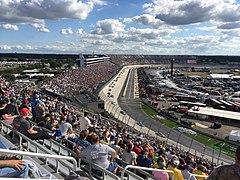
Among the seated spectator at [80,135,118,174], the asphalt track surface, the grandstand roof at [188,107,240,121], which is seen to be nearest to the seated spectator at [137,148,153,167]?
the seated spectator at [80,135,118,174]

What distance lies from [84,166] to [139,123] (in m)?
29.3

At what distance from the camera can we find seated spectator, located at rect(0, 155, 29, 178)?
324cm

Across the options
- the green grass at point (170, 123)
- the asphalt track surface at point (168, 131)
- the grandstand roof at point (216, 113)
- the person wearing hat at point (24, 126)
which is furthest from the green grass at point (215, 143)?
the person wearing hat at point (24, 126)

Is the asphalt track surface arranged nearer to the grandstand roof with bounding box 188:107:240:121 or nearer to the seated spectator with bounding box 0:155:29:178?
the grandstand roof with bounding box 188:107:240:121

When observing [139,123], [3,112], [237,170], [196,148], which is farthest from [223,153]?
[237,170]

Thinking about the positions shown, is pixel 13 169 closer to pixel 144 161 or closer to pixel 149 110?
pixel 144 161

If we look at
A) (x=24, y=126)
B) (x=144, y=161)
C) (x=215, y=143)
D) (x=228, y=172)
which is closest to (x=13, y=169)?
(x=228, y=172)

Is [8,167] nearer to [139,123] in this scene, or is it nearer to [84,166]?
[84,166]

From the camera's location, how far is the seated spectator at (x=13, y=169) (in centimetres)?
324

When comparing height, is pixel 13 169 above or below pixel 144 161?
above

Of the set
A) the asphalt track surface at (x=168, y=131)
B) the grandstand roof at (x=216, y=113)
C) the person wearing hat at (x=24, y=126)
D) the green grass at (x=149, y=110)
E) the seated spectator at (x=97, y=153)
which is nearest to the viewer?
the seated spectator at (x=97, y=153)

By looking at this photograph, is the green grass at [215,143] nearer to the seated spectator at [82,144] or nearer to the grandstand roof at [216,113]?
the grandstand roof at [216,113]

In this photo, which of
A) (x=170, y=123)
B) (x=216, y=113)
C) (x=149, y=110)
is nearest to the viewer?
(x=170, y=123)

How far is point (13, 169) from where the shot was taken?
3.30 m
